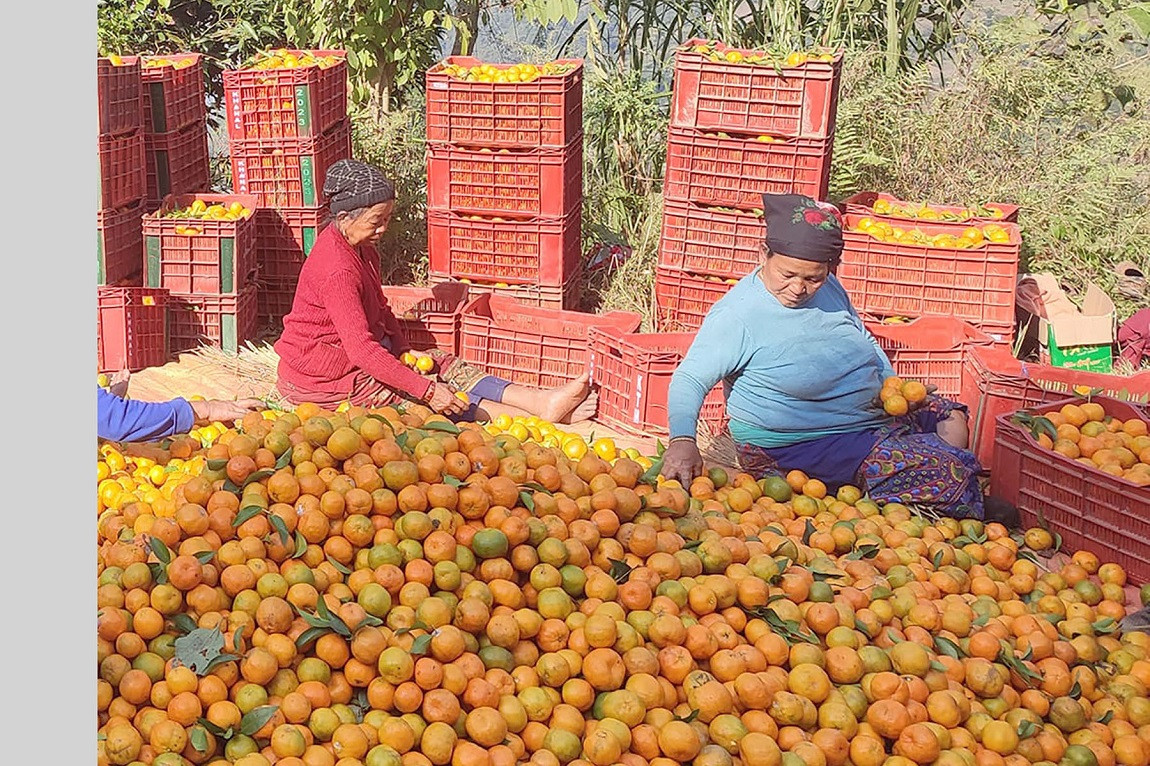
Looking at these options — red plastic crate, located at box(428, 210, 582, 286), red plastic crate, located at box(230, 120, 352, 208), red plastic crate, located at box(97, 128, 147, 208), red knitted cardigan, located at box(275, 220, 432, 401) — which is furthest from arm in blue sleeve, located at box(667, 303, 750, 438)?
red plastic crate, located at box(97, 128, 147, 208)

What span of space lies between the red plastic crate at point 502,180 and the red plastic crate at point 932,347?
192 cm

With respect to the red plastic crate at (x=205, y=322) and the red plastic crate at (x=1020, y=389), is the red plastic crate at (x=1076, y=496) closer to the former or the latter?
the red plastic crate at (x=1020, y=389)

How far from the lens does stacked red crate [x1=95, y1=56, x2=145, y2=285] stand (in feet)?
20.8

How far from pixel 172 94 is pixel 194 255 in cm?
126

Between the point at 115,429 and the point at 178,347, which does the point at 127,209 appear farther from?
the point at 115,429

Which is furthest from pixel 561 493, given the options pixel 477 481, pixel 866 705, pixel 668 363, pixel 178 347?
pixel 178 347

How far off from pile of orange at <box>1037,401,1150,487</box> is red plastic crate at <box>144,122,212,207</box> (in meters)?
5.19

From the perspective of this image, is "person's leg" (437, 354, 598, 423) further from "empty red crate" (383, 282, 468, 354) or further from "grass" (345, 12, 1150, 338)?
"grass" (345, 12, 1150, 338)

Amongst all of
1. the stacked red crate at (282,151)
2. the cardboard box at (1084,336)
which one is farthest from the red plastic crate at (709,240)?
the stacked red crate at (282,151)

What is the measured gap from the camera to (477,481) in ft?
9.65

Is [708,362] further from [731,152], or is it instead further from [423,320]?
[731,152]

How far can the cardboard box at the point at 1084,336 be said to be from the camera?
6.40 m

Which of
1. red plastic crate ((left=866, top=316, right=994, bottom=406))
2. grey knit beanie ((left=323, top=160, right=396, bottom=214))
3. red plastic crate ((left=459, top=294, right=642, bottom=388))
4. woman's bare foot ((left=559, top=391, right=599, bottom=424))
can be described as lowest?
woman's bare foot ((left=559, top=391, right=599, bottom=424))

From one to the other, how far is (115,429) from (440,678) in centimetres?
183
